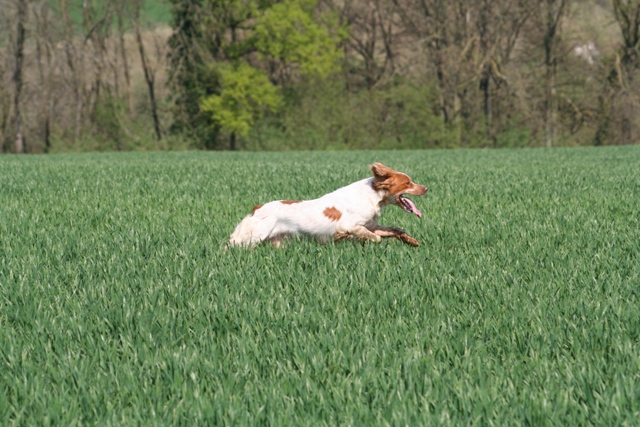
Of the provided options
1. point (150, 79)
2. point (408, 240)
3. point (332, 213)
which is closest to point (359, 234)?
point (332, 213)

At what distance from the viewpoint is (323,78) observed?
145 ft

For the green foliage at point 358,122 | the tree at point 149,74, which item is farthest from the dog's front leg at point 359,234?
the tree at point 149,74

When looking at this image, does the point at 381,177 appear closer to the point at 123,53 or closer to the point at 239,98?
the point at 239,98

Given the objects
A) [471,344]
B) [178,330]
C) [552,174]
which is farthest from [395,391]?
[552,174]

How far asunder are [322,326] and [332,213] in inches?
95.0

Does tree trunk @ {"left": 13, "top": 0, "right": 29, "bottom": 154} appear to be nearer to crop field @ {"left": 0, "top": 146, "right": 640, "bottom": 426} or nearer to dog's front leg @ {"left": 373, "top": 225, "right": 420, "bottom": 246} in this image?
crop field @ {"left": 0, "top": 146, "right": 640, "bottom": 426}

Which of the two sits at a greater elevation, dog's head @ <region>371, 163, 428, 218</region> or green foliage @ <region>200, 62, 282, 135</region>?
green foliage @ <region>200, 62, 282, 135</region>

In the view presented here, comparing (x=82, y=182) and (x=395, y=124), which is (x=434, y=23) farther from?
(x=82, y=182)

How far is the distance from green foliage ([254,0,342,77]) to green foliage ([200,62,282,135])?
1916mm

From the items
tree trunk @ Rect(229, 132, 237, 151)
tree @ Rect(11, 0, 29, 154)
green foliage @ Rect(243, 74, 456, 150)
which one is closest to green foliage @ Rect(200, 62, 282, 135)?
green foliage @ Rect(243, 74, 456, 150)

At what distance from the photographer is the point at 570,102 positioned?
42844 millimetres

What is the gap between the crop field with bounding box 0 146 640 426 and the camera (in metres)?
2.76

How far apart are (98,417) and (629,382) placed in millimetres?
2186

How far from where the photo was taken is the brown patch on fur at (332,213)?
606cm
